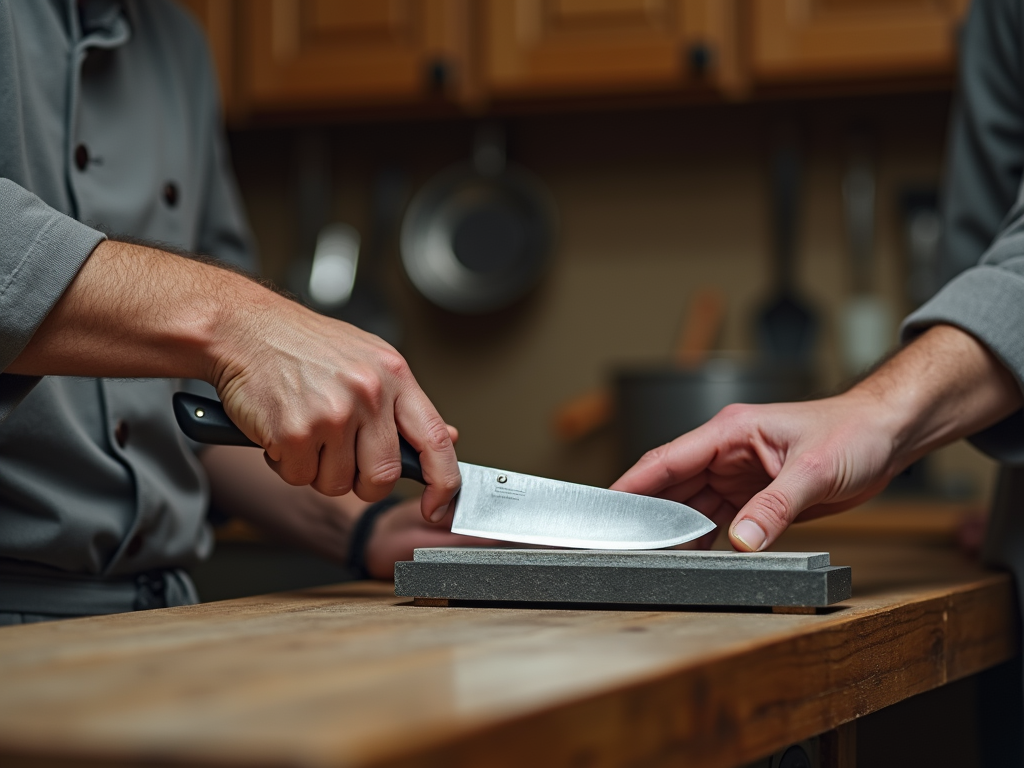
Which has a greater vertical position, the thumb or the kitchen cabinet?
the kitchen cabinet

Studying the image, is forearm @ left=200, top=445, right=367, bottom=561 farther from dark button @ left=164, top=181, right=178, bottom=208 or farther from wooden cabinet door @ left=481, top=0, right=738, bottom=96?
wooden cabinet door @ left=481, top=0, right=738, bottom=96

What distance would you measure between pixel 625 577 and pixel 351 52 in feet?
5.40

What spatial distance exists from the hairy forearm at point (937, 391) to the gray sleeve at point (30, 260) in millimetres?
565

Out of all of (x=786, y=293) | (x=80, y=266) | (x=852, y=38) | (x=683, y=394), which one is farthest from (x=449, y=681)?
(x=786, y=293)

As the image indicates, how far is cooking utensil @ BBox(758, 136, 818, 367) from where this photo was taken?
7.20ft

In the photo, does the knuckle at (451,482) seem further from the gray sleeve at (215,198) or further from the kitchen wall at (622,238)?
the kitchen wall at (622,238)

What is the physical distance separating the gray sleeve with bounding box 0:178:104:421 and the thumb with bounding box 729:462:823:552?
17.4 inches

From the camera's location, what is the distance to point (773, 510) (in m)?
0.81

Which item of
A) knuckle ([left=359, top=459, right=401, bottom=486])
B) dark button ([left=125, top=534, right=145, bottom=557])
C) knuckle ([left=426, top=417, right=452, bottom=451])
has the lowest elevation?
dark button ([left=125, top=534, right=145, bottom=557])

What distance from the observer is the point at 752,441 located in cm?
89

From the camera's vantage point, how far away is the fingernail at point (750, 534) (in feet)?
2.56

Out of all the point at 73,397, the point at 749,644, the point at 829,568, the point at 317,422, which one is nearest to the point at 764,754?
the point at 749,644

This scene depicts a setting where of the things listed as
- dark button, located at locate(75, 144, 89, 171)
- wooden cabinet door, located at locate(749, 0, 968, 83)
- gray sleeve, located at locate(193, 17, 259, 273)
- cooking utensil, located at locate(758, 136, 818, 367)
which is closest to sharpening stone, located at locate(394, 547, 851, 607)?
dark button, located at locate(75, 144, 89, 171)

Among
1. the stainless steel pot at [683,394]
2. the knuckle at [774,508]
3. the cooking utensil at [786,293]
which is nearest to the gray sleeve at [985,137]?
the knuckle at [774,508]
